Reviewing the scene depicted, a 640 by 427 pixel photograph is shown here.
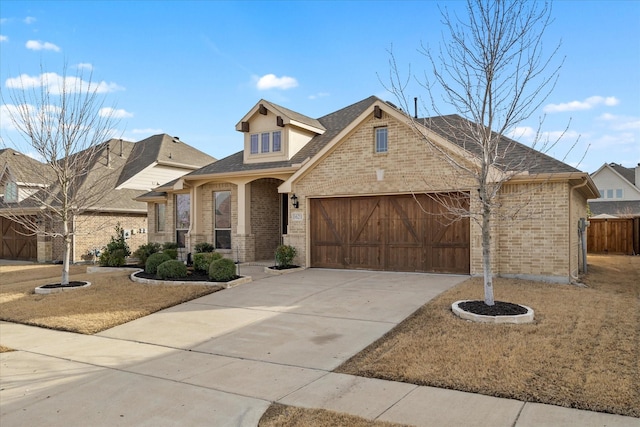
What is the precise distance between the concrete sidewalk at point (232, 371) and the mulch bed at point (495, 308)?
1202 millimetres

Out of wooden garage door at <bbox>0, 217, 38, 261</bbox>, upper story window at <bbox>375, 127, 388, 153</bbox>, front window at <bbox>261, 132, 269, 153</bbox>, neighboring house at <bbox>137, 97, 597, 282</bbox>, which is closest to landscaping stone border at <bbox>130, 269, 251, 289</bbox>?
neighboring house at <bbox>137, 97, 597, 282</bbox>

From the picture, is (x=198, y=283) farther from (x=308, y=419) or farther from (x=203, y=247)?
(x=308, y=419)

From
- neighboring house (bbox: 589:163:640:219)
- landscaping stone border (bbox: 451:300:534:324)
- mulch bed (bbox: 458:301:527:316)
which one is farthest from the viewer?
neighboring house (bbox: 589:163:640:219)

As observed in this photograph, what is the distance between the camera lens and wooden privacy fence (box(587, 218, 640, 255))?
25.4 metres

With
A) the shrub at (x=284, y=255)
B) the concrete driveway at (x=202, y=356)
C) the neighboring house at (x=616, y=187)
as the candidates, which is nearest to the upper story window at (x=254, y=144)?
the shrub at (x=284, y=255)

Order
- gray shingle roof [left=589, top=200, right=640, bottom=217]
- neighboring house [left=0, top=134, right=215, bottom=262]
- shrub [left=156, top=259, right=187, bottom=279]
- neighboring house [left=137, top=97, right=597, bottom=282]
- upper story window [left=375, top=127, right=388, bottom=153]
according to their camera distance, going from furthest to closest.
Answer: gray shingle roof [left=589, top=200, right=640, bottom=217], neighboring house [left=0, top=134, right=215, bottom=262], upper story window [left=375, top=127, right=388, bottom=153], shrub [left=156, top=259, right=187, bottom=279], neighboring house [left=137, top=97, right=597, bottom=282]

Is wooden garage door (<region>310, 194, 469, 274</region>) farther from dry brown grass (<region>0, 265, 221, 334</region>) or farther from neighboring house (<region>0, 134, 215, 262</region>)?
neighboring house (<region>0, 134, 215, 262</region>)

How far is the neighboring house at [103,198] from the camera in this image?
23.5 meters

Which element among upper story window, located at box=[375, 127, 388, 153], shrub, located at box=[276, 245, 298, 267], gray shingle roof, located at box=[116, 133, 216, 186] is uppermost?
gray shingle roof, located at box=[116, 133, 216, 186]

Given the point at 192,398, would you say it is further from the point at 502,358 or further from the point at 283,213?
the point at 283,213

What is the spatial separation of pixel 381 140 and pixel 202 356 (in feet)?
30.6

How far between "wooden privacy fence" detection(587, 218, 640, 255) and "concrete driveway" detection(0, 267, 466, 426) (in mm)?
18867

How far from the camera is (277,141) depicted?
60.4 ft

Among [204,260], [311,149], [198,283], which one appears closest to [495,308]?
[198,283]
